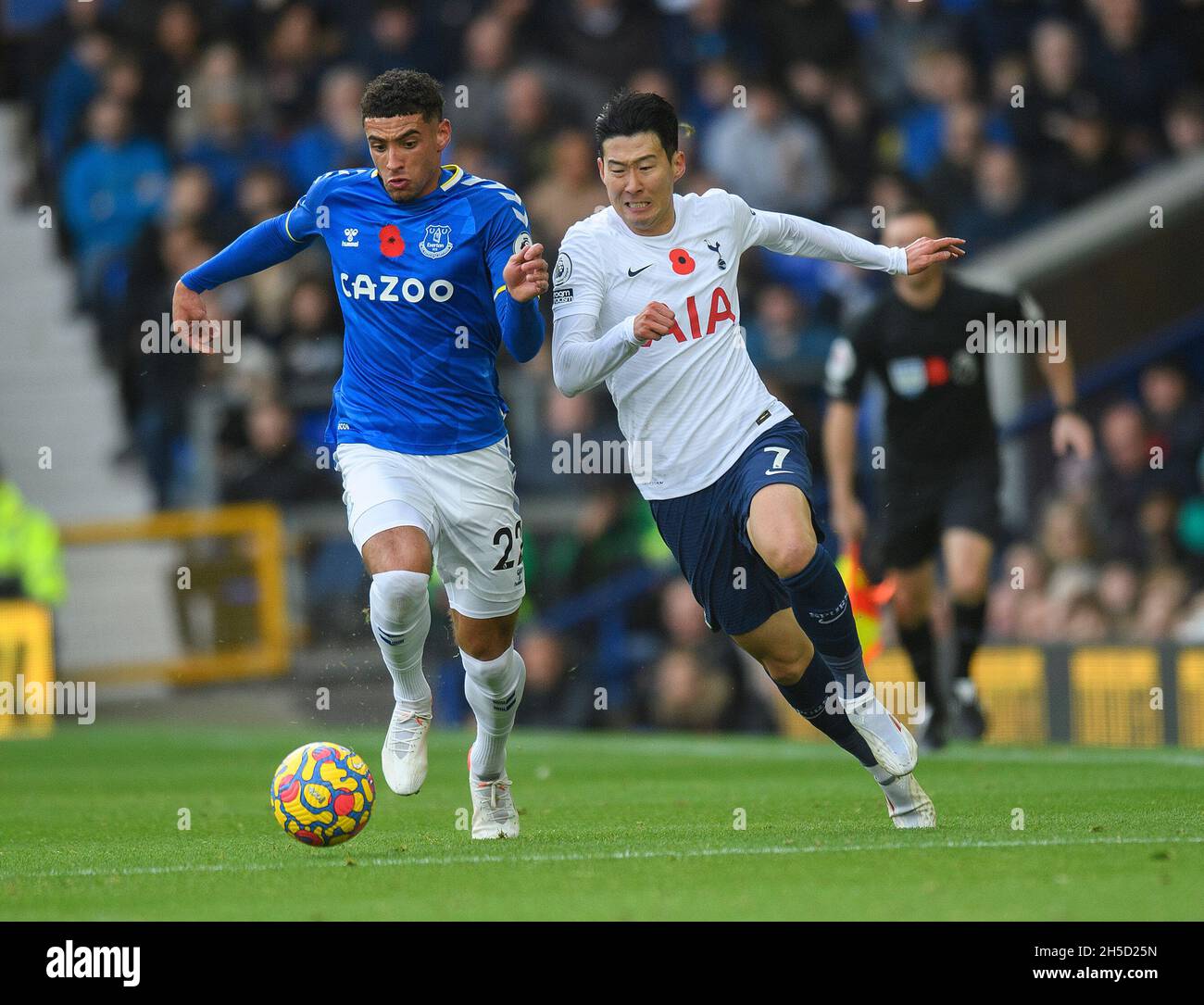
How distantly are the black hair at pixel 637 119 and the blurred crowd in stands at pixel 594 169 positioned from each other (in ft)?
22.7

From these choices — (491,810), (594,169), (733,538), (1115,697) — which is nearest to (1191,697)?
(1115,697)

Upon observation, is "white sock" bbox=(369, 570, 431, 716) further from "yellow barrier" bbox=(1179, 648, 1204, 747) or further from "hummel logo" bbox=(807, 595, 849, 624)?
"yellow barrier" bbox=(1179, 648, 1204, 747)

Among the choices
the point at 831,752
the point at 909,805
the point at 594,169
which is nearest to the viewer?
the point at 909,805

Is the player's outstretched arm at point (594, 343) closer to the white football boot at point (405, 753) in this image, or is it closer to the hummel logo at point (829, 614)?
the hummel logo at point (829, 614)

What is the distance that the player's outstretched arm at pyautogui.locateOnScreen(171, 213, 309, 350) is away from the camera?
726cm

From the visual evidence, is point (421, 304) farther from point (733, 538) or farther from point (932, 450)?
point (932, 450)

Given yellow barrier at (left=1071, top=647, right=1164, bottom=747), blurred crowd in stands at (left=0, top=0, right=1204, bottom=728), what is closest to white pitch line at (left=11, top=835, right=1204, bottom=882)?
yellow barrier at (left=1071, top=647, right=1164, bottom=747)

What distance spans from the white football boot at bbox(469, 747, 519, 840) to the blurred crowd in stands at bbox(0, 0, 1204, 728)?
22.5 feet

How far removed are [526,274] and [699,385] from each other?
0.80m

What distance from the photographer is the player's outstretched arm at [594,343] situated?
623 centimetres

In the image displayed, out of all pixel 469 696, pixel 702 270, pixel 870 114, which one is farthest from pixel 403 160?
pixel 870 114

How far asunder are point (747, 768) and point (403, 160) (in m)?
4.53

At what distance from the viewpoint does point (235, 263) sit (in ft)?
24.0

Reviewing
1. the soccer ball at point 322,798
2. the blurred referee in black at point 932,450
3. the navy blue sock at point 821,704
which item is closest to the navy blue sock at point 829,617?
the navy blue sock at point 821,704
